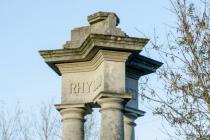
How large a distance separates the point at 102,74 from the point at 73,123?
1677 millimetres

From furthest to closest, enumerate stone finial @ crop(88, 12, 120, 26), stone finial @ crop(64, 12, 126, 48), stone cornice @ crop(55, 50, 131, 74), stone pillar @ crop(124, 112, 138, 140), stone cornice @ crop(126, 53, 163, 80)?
stone pillar @ crop(124, 112, 138, 140)
stone cornice @ crop(126, 53, 163, 80)
stone finial @ crop(88, 12, 120, 26)
stone finial @ crop(64, 12, 126, 48)
stone cornice @ crop(55, 50, 131, 74)

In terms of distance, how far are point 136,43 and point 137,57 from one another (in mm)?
1025

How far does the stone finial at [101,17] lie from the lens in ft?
A: 48.5

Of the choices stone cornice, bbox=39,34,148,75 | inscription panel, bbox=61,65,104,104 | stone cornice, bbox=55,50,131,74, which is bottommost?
inscription panel, bbox=61,65,104,104

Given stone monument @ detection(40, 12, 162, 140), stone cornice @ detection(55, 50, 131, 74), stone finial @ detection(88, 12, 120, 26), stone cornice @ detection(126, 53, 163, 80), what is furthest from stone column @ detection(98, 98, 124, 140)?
stone finial @ detection(88, 12, 120, 26)

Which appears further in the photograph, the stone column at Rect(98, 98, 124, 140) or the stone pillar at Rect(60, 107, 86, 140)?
the stone pillar at Rect(60, 107, 86, 140)

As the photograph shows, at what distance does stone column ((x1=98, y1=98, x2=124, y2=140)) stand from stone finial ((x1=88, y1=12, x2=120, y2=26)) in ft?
7.58

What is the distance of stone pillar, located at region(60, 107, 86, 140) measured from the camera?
14820 millimetres

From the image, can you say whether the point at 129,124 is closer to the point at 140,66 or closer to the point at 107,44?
the point at 140,66

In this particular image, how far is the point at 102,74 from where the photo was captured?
1438 centimetres

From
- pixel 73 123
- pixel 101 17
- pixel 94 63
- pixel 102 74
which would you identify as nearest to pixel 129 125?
pixel 73 123

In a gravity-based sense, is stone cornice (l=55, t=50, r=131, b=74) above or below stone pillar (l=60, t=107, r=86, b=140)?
above

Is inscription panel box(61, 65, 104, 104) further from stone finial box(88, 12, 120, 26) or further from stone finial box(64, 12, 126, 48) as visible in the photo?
A: stone finial box(88, 12, 120, 26)

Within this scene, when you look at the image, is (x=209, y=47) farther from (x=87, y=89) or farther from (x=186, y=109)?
(x=87, y=89)
